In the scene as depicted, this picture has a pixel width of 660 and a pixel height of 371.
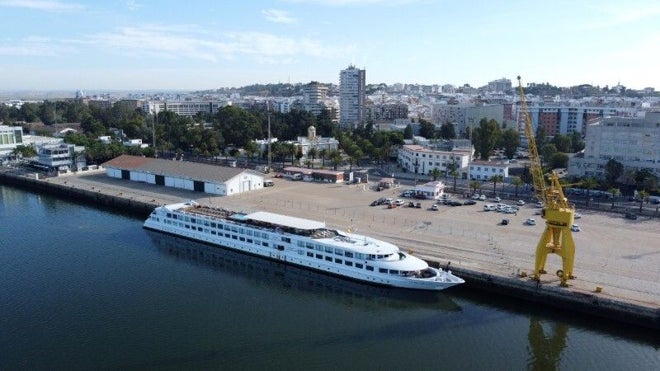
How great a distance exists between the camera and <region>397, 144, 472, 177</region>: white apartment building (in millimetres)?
56906

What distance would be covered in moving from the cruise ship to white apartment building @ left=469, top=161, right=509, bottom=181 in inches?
1137

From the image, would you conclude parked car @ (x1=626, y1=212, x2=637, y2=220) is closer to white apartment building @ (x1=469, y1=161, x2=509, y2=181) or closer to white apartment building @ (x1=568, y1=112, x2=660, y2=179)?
white apartment building @ (x1=568, y1=112, x2=660, y2=179)

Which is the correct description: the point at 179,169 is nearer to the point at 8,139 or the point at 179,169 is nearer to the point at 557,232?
the point at 8,139

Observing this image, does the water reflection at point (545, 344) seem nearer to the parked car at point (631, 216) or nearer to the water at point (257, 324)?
the water at point (257, 324)

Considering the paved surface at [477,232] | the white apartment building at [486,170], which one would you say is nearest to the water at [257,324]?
the paved surface at [477,232]

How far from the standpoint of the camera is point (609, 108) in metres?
86.4

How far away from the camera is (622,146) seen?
167ft

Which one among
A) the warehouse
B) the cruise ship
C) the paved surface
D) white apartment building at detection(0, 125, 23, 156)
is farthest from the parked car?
white apartment building at detection(0, 125, 23, 156)

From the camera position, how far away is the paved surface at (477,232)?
26156 mm

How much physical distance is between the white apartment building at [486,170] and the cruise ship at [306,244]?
94.8 ft

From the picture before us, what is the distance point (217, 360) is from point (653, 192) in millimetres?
42048

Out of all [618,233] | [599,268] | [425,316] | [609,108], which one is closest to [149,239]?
[425,316]

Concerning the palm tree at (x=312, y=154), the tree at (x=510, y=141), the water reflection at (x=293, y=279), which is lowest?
the water reflection at (x=293, y=279)

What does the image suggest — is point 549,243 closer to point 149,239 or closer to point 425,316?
point 425,316
